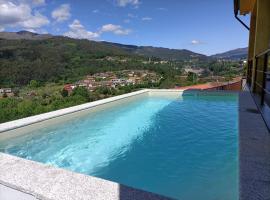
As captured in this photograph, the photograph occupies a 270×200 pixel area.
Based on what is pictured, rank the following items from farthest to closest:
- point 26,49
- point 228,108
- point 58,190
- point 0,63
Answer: point 26,49 < point 0,63 < point 228,108 < point 58,190

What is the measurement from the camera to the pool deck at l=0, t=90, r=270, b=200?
162cm

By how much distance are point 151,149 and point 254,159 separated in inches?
74.9

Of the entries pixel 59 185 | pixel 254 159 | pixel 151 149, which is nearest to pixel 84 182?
pixel 59 185

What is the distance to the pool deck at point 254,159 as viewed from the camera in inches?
59.9

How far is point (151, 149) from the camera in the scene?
368 cm

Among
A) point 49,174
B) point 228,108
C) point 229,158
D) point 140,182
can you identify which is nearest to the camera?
point 49,174

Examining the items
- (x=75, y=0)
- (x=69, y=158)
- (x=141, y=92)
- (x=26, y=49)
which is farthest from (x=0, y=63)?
(x=69, y=158)

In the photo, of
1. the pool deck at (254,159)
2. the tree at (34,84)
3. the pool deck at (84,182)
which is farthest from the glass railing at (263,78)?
the tree at (34,84)

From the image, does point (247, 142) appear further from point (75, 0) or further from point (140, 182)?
point (75, 0)

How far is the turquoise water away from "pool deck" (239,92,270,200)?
1.18 ft

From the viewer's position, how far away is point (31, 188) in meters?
1.80

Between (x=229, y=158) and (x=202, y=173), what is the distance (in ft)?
1.91

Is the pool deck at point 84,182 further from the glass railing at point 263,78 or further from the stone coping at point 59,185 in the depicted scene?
the glass railing at point 263,78

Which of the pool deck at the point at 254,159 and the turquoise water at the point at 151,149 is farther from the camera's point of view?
the turquoise water at the point at 151,149
